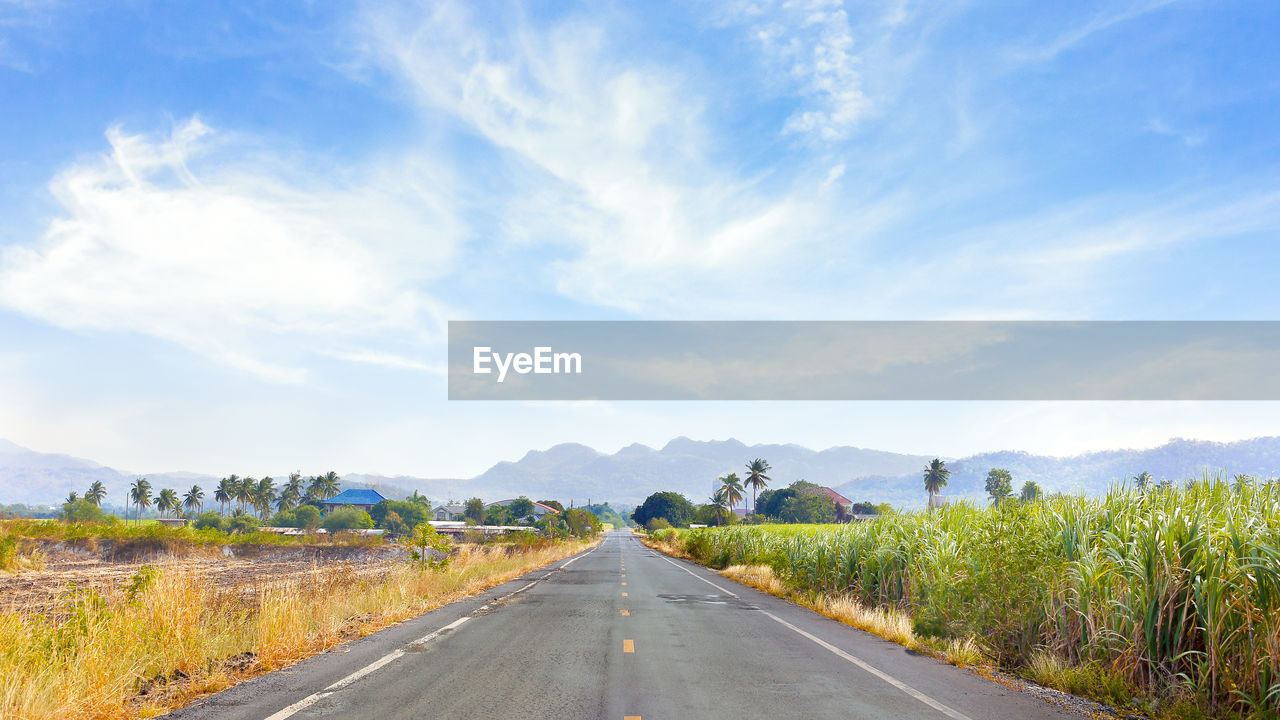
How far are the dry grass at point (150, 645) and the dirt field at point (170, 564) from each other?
27.9 ft

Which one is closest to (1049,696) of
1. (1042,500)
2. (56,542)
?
(1042,500)

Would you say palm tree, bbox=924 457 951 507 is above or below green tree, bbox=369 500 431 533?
above

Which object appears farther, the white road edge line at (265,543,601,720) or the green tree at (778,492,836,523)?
the green tree at (778,492,836,523)

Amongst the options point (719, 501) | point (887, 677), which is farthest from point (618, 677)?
point (719, 501)

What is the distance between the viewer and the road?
303 inches

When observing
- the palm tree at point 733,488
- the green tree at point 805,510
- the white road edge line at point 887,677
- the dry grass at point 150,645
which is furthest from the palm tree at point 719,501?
the dry grass at point 150,645

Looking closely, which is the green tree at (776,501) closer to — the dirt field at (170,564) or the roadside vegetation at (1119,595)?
the dirt field at (170,564)

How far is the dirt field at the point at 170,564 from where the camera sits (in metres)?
30.6

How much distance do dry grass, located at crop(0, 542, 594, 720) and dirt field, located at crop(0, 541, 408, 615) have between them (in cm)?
849

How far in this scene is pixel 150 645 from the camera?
938 centimetres

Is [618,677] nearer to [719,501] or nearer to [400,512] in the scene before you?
[719,501]

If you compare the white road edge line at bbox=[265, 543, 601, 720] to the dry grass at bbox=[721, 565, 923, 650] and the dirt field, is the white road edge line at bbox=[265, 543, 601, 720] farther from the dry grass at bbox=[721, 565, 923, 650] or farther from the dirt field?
the dry grass at bbox=[721, 565, 923, 650]

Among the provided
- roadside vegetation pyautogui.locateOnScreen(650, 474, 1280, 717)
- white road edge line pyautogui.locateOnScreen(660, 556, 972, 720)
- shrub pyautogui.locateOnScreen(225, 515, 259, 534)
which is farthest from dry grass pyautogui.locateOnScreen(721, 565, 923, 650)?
shrub pyautogui.locateOnScreen(225, 515, 259, 534)

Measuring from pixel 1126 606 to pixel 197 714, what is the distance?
33.6 ft
